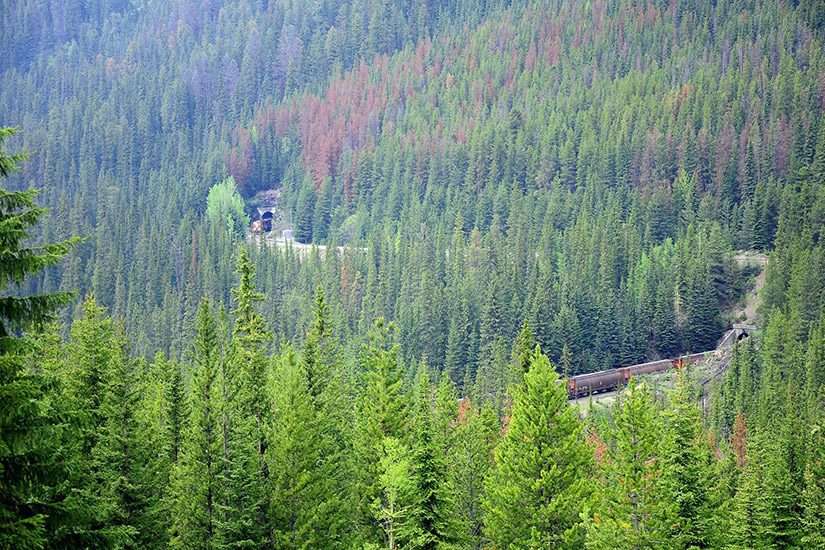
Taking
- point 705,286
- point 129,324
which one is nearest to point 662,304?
→ point 705,286

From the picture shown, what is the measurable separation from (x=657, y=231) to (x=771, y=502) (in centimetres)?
13484

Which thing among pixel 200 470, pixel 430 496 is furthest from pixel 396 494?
pixel 200 470

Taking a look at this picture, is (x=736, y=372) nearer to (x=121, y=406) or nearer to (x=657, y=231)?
(x=657, y=231)

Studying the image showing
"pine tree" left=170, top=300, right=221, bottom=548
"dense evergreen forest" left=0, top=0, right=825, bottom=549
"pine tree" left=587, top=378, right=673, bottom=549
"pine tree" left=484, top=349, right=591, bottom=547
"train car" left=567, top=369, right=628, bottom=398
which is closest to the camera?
"pine tree" left=587, top=378, right=673, bottom=549

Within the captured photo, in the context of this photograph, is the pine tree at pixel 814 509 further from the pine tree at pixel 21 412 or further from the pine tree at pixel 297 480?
the pine tree at pixel 21 412

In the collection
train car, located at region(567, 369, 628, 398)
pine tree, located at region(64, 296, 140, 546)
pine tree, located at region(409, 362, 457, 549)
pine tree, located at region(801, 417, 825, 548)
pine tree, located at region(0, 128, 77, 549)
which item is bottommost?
train car, located at region(567, 369, 628, 398)

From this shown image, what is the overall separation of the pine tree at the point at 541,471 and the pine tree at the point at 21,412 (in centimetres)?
1985

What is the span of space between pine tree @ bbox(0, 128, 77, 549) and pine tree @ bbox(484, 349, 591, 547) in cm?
1985

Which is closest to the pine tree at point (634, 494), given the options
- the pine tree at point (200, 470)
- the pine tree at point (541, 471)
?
the pine tree at point (541, 471)

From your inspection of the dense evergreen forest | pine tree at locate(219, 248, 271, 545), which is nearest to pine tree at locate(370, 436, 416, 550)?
the dense evergreen forest

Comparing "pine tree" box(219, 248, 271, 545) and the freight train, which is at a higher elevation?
"pine tree" box(219, 248, 271, 545)

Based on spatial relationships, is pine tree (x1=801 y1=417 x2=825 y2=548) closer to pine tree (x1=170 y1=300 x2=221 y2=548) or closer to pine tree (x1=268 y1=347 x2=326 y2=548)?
pine tree (x1=268 y1=347 x2=326 y2=548)

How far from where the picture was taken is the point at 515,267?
150125 mm

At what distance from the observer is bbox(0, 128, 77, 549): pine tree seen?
18.6 m
